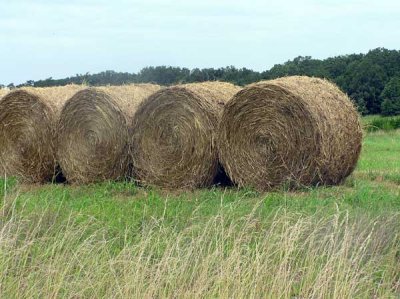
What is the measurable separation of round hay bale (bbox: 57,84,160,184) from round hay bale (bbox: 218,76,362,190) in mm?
1503

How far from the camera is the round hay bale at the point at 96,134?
1107 cm

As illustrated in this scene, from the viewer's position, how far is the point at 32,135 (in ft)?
38.2

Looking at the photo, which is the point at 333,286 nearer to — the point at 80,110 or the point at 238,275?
the point at 238,275

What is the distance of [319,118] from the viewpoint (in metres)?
→ 9.91

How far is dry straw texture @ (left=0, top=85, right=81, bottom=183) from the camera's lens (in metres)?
11.6

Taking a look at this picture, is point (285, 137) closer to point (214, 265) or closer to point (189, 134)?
point (189, 134)

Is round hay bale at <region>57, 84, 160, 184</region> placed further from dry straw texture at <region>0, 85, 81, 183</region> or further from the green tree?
the green tree

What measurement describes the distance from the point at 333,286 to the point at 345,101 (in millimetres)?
6033

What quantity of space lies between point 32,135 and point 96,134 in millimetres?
1062

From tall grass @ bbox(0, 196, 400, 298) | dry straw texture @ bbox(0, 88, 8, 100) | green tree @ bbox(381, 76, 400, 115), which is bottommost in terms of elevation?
green tree @ bbox(381, 76, 400, 115)

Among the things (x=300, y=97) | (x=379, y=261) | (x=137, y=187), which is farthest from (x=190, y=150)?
(x=379, y=261)

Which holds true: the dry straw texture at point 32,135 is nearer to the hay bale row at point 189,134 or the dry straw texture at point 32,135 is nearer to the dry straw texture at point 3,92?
the hay bale row at point 189,134

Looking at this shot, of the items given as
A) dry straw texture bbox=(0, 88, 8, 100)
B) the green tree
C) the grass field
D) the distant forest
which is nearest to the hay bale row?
dry straw texture bbox=(0, 88, 8, 100)

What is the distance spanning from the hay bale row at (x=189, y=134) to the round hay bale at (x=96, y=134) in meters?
0.01
